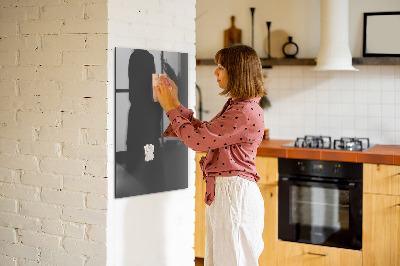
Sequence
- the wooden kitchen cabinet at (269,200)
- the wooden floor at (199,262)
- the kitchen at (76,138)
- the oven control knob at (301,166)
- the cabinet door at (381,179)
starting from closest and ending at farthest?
the kitchen at (76,138) → the cabinet door at (381,179) → the oven control knob at (301,166) → the wooden kitchen cabinet at (269,200) → the wooden floor at (199,262)

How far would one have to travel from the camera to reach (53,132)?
2.93 m

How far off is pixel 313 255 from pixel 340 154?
0.76 metres

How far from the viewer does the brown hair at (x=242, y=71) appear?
2676 millimetres

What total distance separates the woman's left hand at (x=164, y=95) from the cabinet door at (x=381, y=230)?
175 centimetres

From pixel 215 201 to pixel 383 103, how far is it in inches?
88.9

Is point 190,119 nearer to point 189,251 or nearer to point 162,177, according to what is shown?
point 162,177

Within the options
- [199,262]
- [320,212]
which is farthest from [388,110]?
[199,262]

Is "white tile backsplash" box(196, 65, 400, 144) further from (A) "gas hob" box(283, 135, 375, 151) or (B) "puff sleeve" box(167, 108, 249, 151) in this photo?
(B) "puff sleeve" box(167, 108, 249, 151)

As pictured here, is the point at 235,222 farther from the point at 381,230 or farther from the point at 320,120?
the point at 320,120

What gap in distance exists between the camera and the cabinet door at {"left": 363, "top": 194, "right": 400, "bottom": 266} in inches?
152

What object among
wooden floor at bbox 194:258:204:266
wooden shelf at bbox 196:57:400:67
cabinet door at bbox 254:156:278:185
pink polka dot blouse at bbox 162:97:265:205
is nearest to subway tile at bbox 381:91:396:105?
wooden shelf at bbox 196:57:400:67

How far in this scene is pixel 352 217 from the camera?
13.1ft

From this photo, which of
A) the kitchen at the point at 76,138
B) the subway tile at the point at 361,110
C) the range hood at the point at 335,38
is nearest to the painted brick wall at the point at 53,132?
the kitchen at the point at 76,138

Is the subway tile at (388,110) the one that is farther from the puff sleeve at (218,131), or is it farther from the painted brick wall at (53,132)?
the painted brick wall at (53,132)
